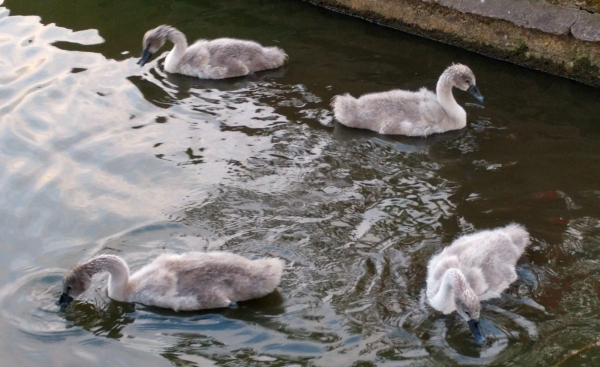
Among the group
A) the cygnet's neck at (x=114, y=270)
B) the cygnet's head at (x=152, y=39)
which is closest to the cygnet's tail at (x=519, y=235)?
the cygnet's neck at (x=114, y=270)

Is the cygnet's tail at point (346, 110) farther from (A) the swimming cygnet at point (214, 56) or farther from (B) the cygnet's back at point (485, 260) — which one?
(B) the cygnet's back at point (485, 260)

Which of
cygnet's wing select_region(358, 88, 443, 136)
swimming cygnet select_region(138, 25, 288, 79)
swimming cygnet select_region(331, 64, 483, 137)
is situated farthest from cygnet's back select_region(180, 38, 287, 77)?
cygnet's wing select_region(358, 88, 443, 136)

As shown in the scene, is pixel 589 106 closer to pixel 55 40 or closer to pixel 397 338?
pixel 397 338

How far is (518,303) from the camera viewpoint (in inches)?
215

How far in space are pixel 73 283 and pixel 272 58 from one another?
15.1 ft

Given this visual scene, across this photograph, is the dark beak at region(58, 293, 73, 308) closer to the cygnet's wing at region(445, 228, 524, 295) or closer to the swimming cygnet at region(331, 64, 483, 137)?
the cygnet's wing at region(445, 228, 524, 295)

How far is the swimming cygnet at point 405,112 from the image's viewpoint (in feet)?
25.9

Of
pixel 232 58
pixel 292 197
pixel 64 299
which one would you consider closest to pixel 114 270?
pixel 64 299

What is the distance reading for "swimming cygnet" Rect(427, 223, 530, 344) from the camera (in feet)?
16.8

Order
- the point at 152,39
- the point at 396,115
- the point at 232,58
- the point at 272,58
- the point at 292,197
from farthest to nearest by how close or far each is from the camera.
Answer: the point at 152,39 → the point at 272,58 → the point at 232,58 → the point at 396,115 → the point at 292,197

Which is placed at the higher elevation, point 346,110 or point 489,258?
point 346,110

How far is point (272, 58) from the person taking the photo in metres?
9.27

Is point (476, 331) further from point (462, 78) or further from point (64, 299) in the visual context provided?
point (462, 78)

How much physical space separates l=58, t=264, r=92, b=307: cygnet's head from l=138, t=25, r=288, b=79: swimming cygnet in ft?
13.7
